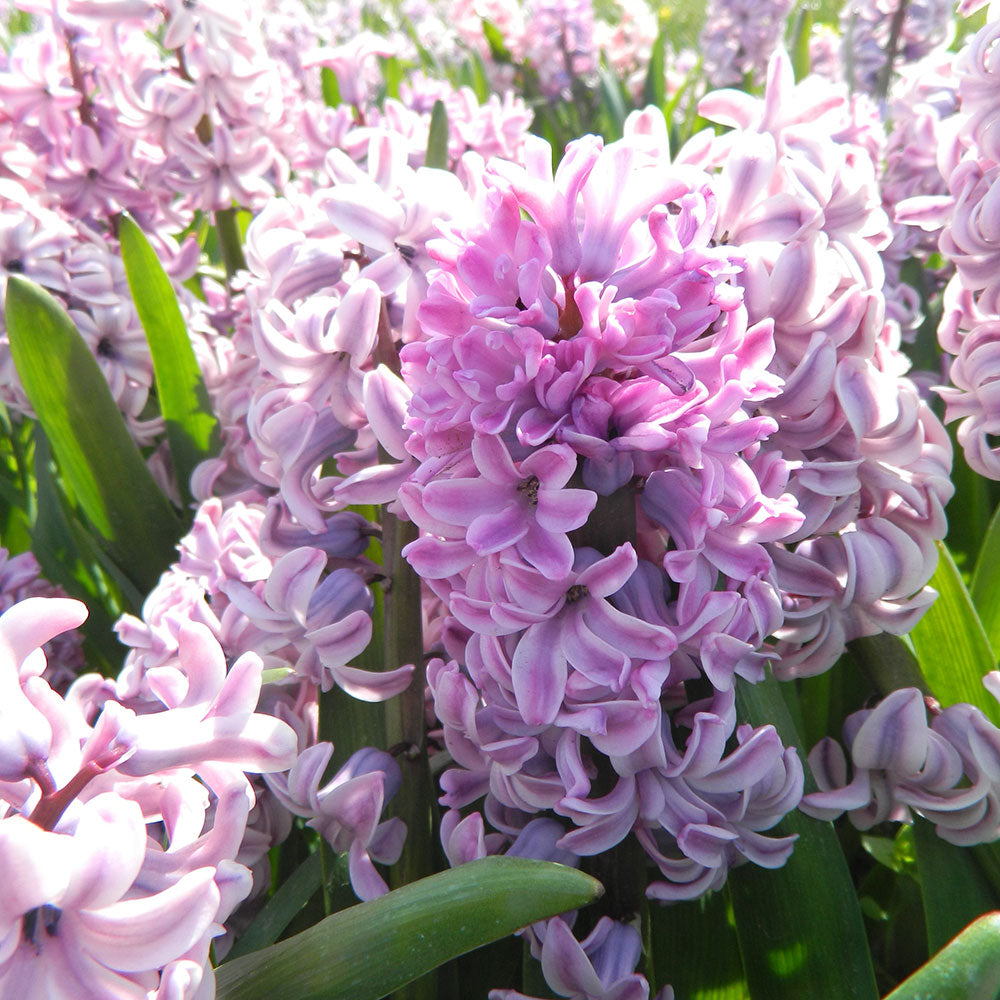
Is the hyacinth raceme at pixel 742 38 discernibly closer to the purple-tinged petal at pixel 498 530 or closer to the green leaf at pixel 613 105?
the green leaf at pixel 613 105

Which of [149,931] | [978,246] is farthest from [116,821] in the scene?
[978,246]

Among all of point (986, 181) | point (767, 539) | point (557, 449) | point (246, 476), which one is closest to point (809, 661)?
point (767, 539)

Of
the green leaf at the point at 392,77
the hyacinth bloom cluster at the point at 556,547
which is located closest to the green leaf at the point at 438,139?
the hyacinth bloom cluster at the point at 556,547

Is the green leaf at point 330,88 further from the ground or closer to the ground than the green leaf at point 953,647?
further from the ground

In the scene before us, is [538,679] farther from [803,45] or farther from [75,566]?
[803,45]

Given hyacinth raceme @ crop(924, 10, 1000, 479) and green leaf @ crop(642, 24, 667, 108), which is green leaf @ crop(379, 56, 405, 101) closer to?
green leaf @ crop(642, 24, 667, 108)

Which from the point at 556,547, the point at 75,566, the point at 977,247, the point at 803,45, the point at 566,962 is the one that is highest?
the point at 803,45

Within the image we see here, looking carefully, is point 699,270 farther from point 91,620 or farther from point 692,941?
point 91,620

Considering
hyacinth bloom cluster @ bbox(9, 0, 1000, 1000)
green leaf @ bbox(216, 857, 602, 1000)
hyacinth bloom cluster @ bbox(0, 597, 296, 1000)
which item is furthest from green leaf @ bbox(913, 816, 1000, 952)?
hyacinth bloom cluster @ bbox(0, 597, 296, 1000)
